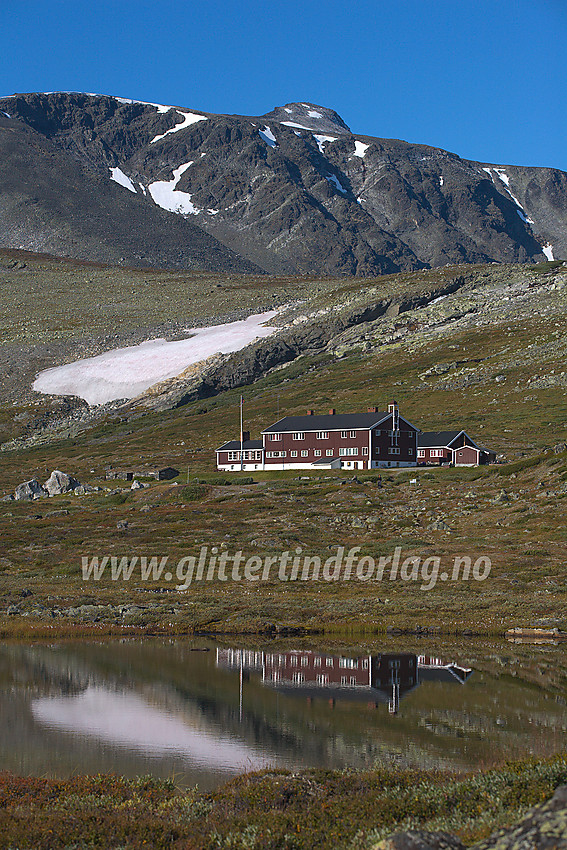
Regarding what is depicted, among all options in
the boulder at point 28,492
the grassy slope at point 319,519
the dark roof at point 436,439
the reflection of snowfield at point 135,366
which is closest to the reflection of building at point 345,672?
the grassy slope at point 319,519

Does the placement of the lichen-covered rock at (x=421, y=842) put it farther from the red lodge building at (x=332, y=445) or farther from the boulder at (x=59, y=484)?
the red lodge building at (x=332, y=445)

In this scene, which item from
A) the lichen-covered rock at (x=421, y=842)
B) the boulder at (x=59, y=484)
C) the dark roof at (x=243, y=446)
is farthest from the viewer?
the dark roof at (x=243, y=446)

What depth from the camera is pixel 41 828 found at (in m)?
13.0

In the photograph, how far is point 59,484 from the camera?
96188 mm

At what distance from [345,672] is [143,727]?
9579mm

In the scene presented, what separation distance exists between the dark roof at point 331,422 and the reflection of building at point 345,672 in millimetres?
69083

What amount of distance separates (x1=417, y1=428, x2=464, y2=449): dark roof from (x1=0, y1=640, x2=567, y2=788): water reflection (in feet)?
230

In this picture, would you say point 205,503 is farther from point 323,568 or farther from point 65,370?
point 65,370

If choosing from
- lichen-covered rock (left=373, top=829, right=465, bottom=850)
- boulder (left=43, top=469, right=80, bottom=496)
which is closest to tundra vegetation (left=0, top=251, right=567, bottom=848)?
lichen-covered rock (left=373, top=829, right=465, bottom=850)

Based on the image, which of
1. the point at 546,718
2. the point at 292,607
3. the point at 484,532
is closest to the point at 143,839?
the point at 546,718

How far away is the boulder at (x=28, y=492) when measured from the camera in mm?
93188

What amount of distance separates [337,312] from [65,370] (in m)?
59.4

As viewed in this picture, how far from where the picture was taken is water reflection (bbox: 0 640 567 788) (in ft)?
67.8

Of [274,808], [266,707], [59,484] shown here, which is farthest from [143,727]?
[59,484]
